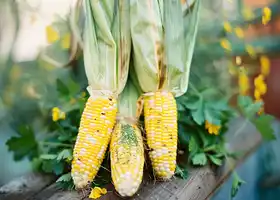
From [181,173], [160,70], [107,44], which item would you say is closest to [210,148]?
[181,173]

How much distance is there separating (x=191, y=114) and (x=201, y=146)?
0.08 metres

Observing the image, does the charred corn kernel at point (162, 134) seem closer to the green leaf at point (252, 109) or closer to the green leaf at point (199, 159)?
the green leaf at point (199, 159)

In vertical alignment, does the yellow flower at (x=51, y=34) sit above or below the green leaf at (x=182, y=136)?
above

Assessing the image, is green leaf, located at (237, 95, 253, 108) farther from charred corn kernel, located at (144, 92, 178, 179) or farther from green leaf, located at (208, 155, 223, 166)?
charred corn kernel, located at (144, 92, 178, 179)

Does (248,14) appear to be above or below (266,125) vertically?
above

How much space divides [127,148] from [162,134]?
0.09 meters

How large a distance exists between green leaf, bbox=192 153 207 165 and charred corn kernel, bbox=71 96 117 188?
0.73ft

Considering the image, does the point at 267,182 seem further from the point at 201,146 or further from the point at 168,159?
the point at 168,159

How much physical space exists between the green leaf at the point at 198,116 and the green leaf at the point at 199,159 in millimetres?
75

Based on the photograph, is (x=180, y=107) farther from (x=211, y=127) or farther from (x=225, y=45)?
(x=225, y=45)

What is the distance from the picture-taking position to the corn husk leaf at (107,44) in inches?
35.4

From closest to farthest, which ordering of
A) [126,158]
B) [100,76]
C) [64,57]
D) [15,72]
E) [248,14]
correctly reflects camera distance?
[126,158] < [100,76] < [248,14] < [64,57] < [15,72]

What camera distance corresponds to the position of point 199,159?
976mm

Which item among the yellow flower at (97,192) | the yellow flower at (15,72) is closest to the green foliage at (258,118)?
the yellow flower at (97,192)
